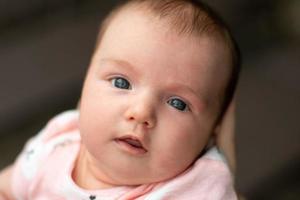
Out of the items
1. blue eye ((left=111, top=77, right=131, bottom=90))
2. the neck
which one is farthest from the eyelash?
the neck

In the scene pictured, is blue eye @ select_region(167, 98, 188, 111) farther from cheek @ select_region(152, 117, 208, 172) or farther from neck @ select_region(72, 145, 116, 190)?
neck @ select_region(72, 145, 116, 190)

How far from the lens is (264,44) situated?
1.84 meters

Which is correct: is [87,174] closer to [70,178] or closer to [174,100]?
[70,178]

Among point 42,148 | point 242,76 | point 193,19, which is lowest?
point 242,76

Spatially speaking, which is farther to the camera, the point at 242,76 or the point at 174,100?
the point at 242,76

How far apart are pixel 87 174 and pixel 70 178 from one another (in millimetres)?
23

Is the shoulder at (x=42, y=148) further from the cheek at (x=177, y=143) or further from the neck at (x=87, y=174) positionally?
the cheek at (x=177, y=143)

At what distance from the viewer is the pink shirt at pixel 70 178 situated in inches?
27.0

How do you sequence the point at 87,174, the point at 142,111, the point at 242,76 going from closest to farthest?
the point at 142,111, the point at 87,174, the point at 242,76

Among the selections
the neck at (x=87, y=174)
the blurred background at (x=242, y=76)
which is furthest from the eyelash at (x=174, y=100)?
the blurred background at (x=242, y=76)

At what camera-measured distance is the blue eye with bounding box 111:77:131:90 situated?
2.20 ft

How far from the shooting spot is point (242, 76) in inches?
68.2

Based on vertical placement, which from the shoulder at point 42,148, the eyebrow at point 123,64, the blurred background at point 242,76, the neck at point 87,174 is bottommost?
the blurred background at point 242,76

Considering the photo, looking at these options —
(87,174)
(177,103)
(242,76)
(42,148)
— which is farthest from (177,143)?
(242,76)
